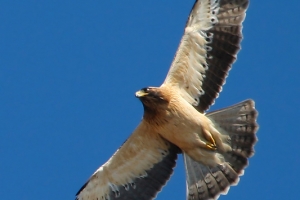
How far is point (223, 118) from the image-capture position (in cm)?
1375

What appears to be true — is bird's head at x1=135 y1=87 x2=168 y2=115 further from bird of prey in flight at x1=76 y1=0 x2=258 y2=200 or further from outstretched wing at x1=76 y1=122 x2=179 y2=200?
outstretched wing at x1=76 y1=122 x2=179 y2=200

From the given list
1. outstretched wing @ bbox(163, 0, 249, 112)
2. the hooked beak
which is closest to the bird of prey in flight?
outstretched wing @ bbox(163, 0, 249, 112)

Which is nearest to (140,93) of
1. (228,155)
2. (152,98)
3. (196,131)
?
(152,98)

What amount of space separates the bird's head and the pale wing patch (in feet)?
1.67

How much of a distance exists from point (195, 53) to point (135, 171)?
2311 millimetres

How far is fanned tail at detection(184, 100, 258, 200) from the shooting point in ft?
44.8

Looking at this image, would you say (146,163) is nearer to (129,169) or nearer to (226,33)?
(129,169)

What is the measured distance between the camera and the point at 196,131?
13.5 m

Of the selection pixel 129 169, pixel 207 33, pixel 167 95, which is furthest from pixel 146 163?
pixel 207 33

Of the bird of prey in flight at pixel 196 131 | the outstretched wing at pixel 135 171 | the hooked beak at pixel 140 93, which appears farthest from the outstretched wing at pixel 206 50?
the outstretched wing at pixel 135 171

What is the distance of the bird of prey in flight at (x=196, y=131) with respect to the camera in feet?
44.6

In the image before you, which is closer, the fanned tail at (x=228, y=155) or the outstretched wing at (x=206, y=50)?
the fanned tail at (x=228, y=155)

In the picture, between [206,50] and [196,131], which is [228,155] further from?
[206,50]

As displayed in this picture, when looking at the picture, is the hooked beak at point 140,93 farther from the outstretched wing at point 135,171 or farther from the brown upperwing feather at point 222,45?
the brown upperwing feather at point 222,45
